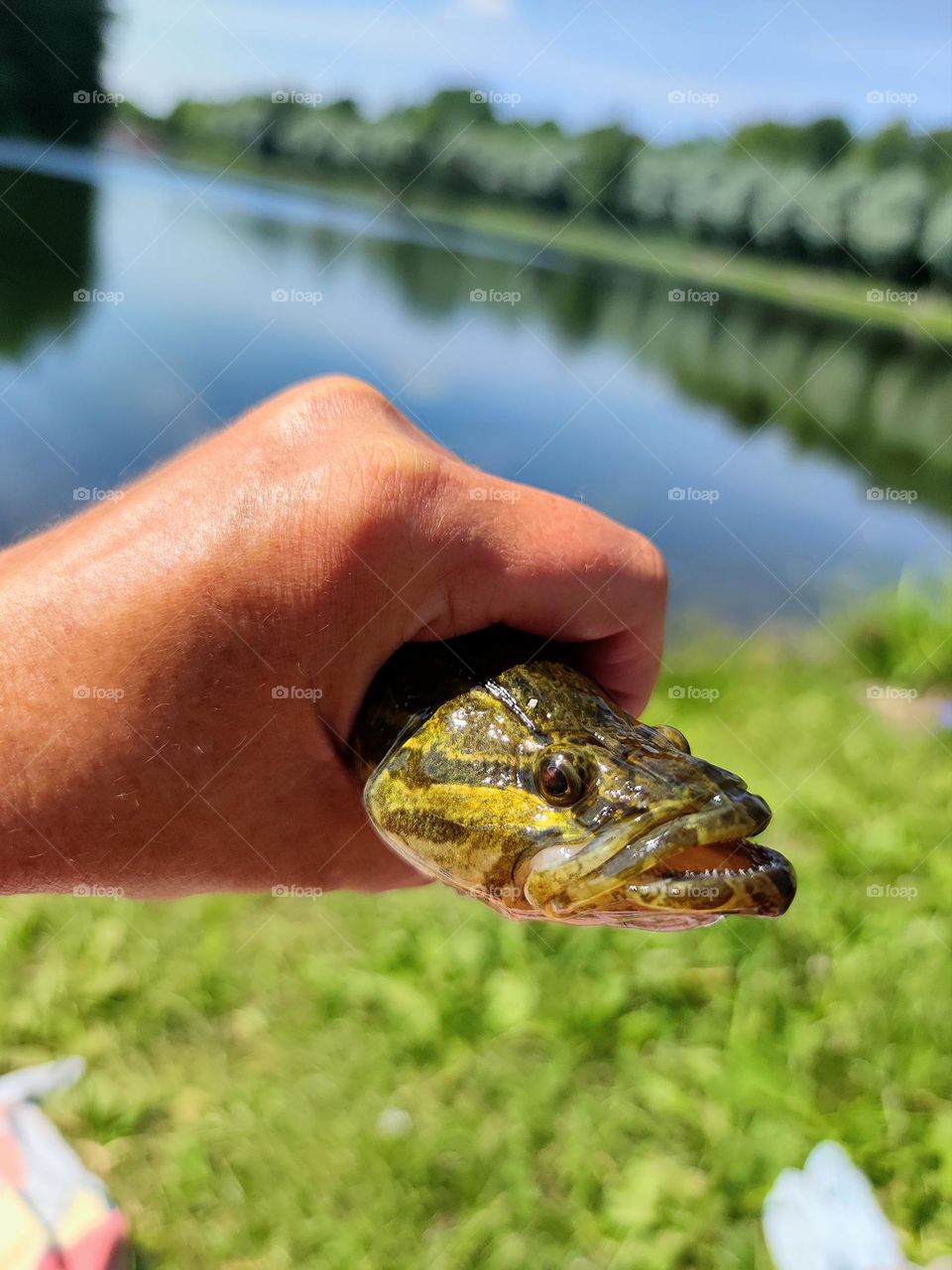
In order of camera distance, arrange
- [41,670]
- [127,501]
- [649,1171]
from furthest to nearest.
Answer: [649,1171] < [127,501] < [41,670]

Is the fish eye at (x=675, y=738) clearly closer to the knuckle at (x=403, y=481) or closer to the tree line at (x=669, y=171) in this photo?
the knuckle at (x=403, y=481)

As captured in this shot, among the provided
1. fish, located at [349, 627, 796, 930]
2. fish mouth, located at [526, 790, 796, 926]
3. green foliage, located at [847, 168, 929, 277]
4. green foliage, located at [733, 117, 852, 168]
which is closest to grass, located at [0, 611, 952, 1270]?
fish, located at [349, 627, 796, 930]

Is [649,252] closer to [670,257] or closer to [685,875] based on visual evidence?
[670,257]

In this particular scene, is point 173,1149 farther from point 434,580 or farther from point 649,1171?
point 434,580

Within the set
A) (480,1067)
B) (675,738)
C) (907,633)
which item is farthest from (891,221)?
(675,738)

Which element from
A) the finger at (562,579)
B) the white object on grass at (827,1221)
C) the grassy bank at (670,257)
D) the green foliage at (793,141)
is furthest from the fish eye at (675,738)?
the green foliage at (793,141)

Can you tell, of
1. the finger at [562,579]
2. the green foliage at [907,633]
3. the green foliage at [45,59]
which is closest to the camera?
the finger at [562,579]

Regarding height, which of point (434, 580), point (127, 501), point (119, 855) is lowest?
point (119, 855)

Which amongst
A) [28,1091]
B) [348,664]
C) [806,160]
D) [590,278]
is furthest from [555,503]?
[590,278]
